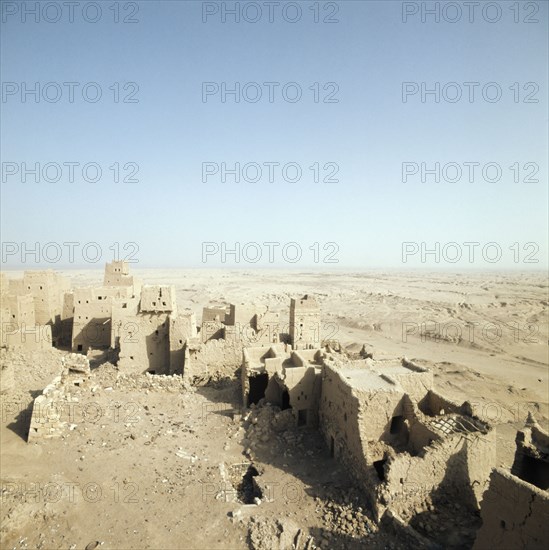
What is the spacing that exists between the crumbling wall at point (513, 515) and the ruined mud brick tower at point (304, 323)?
577 inches

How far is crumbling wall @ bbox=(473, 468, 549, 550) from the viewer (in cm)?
741

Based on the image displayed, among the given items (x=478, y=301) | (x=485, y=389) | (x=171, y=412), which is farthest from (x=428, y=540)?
(x=478, y=301)

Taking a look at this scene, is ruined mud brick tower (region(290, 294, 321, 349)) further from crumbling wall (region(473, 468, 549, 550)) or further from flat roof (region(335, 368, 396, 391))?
crumbling wall (region(473, 468, 549, 550))

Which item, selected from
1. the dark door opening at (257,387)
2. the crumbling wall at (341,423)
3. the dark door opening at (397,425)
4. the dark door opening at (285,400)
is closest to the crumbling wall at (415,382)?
the dark door opening at (397,425)

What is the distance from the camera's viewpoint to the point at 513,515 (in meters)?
7.90

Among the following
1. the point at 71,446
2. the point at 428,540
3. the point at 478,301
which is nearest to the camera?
the point at 428,540

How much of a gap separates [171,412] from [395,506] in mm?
9588

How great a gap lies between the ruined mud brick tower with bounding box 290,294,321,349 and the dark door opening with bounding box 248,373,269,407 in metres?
5.95

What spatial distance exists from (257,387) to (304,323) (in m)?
6.96

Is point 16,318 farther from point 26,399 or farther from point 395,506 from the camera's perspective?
point 395,506

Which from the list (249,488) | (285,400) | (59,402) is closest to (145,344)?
(59,402)

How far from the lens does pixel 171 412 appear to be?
15594mm

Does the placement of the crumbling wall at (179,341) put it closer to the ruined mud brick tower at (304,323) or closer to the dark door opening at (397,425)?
the ruined mud brick tower at (304,323)

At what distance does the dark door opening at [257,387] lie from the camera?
1697cm
